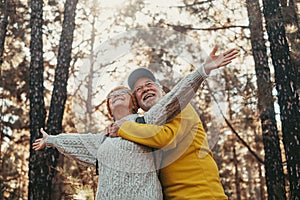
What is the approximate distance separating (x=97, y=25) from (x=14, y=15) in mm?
3203

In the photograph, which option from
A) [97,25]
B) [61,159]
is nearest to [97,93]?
[61,159]

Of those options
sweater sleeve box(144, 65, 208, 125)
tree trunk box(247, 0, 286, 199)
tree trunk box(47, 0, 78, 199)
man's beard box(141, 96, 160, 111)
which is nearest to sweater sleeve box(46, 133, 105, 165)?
man's beard box(141, 96, 160, 111)

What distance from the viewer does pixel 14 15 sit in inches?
384

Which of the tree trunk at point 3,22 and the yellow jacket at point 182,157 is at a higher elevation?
the tree trunk at point 3,22

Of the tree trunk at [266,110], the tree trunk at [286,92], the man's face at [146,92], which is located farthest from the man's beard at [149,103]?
the tree trunk at [266,110]

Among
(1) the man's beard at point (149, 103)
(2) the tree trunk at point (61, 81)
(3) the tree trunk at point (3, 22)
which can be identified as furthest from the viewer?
(3) the tree trunk at point (3, 22)

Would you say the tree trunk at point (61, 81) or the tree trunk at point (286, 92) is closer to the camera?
the tree trunk at point (286, 92)

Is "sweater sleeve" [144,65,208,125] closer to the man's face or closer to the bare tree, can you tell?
the man's face

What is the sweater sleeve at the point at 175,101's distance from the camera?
2221 millimetres

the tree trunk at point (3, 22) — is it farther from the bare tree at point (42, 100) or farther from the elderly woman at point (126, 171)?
the elderly woman at point (126, 171)

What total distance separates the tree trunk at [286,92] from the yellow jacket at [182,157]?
3.06 meters

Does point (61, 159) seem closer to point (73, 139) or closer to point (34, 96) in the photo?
point (34, 96)

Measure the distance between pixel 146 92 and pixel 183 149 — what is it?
16.2 inches

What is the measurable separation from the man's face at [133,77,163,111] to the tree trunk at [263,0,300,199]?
10.3 feet
